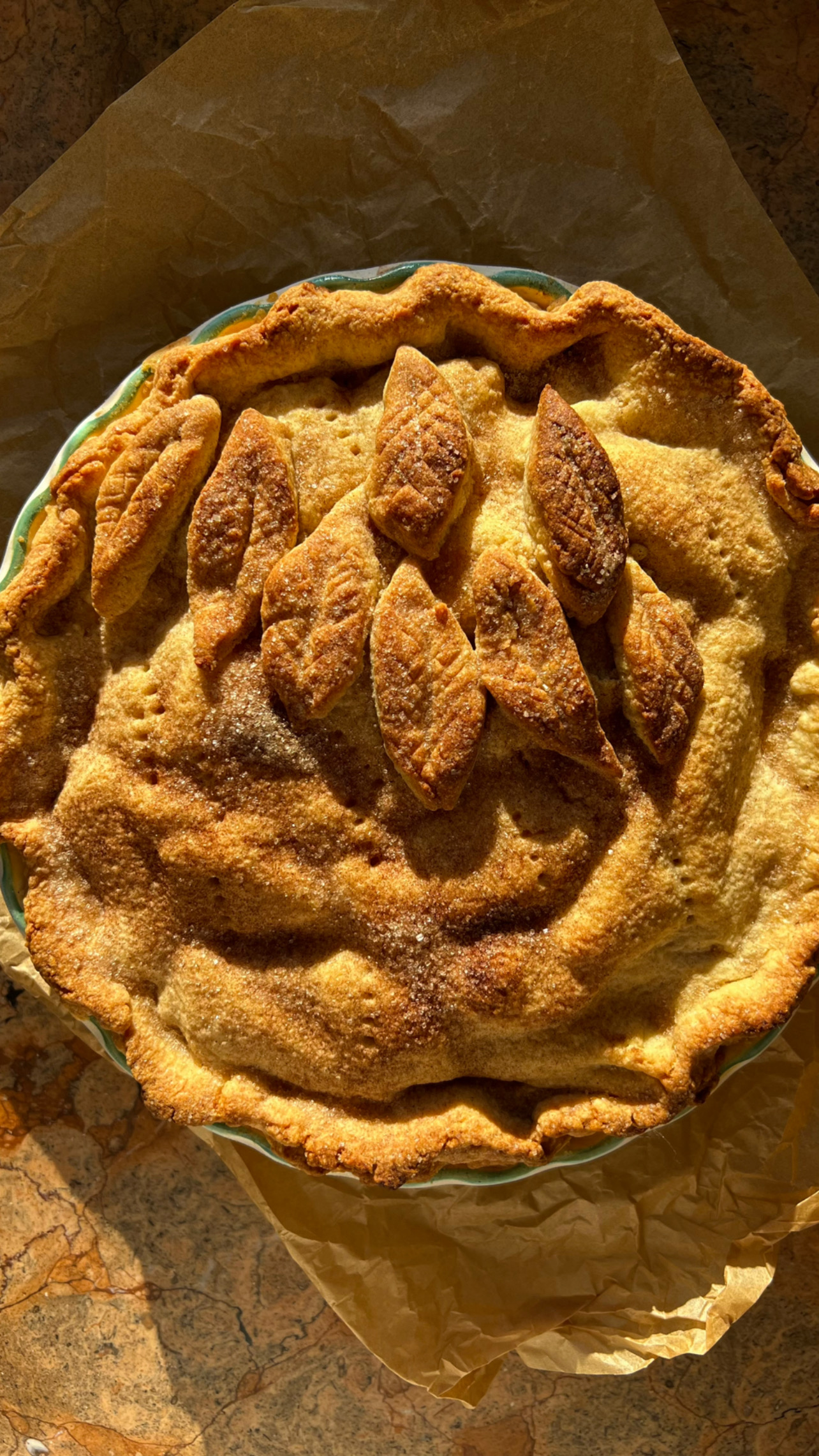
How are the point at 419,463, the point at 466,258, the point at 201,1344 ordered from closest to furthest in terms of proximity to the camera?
the point at 419,463
the point at 466,258
the point at 201,1344

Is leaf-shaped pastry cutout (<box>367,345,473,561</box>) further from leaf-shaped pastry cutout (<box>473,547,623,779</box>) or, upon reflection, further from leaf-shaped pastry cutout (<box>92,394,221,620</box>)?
leaf-shaped pastry cutout (<box>92,394,221,620</box>)

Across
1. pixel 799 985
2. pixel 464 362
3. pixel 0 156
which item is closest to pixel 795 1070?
pixel 799 985

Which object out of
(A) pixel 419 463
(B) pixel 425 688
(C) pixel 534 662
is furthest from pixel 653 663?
(A) pixel 419 463

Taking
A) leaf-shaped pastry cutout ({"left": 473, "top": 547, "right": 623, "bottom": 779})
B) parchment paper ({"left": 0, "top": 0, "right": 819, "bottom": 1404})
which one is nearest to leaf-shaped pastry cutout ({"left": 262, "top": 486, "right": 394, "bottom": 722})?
leaf-shaped pastry cutout ({"left": 473, "top": 547, "right": 623, "bottom": 779})

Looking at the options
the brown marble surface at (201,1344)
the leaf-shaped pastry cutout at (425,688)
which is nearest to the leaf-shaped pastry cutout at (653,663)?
the leaf-shaped pastry cutout at (425,688)

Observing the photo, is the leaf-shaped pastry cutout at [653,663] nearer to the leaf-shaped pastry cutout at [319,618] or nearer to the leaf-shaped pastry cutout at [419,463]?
the leaf-shaped pastry cutout at [419,463]

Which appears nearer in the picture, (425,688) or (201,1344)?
(425,688)

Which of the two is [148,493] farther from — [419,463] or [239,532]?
[419,463]

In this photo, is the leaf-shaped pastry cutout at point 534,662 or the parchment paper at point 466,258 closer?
the leaf-shaped pastry cutout at point 534,662
